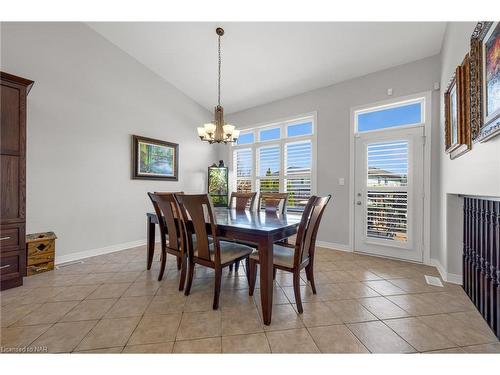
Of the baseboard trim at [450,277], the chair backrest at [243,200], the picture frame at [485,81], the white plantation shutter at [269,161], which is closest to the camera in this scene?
the picture frame at [485,81]

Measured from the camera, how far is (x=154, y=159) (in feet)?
13.3

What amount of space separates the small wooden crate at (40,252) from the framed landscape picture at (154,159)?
1.47m

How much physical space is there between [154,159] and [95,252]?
1.81m

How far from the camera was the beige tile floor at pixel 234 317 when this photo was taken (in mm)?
1404

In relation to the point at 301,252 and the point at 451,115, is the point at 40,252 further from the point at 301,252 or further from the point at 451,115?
the point at 451,115

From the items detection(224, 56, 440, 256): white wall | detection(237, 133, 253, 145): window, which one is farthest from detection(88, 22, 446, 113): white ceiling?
detection(237, 133, 253, 145): window

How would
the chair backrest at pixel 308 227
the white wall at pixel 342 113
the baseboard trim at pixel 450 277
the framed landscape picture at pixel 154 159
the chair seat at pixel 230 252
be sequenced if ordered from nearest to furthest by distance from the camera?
the chair backrest at pixel 308 227
the chair seat at pixel 230 252
the baseboard trim at pixel 450 277
the white wall at pixel 342 113
the framed landscape picture at pixel 154 159

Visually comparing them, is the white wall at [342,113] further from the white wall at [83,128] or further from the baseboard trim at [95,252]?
the baseboard trim at [95,252]

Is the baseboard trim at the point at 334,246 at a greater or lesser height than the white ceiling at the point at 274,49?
lesser

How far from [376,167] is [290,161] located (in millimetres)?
1535

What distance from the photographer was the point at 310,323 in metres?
1.64

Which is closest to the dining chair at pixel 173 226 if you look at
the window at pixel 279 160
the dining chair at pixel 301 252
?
the dining chair at pixel 301 252

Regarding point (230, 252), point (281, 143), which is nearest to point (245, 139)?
point (281, 143)

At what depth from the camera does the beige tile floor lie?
140 centimetres
